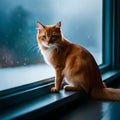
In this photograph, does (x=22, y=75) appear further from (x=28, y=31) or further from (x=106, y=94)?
(x=106, y=94)

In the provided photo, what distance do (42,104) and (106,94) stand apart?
1.52ft

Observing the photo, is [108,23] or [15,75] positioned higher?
[108,23]

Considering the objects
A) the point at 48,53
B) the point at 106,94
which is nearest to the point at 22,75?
the point at 48,53

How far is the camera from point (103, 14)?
253cm

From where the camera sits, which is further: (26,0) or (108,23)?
(108,23)

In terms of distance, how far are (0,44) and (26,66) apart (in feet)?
0.87

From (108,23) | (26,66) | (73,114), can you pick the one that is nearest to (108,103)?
(73,114)

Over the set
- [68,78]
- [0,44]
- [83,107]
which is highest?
[0,44]

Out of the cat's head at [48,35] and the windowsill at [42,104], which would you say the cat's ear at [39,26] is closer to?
the cat's head at [48,35]

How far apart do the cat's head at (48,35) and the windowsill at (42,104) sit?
30cm

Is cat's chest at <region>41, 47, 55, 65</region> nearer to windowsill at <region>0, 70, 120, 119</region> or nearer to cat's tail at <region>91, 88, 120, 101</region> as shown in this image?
windowsill at <region>0, 70, 120, 119</region>

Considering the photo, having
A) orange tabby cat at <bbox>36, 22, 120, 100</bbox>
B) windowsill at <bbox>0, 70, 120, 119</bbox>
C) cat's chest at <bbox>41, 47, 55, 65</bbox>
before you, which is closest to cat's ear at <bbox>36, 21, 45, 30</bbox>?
orange tabby cat at <bbox>36, 22, 120, 100</bbox>

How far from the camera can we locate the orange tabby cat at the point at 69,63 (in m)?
1.71

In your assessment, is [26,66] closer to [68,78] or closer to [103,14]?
[68,78]
